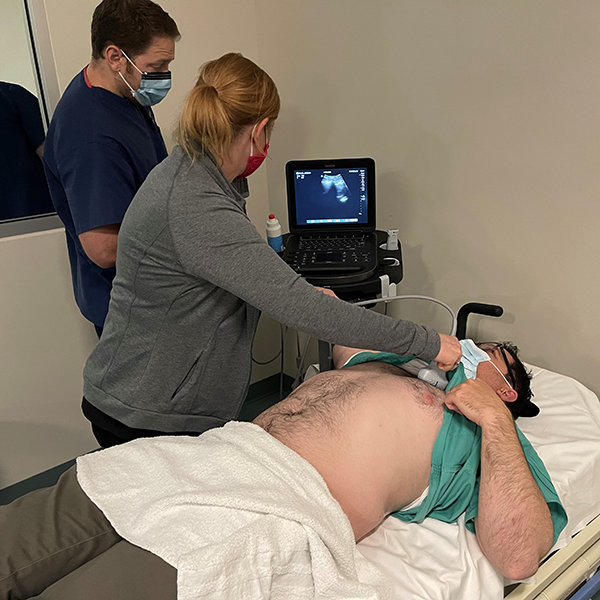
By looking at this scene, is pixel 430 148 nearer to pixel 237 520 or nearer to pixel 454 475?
pixel 454 475

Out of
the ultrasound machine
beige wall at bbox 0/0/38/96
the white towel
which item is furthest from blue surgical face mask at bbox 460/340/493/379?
beige wall at bbox 0/0/38/96

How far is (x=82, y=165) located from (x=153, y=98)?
11.4 inches

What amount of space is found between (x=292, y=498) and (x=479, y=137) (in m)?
1.31

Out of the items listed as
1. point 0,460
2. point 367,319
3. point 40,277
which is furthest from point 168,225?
point 0,460

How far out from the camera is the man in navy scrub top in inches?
59.1

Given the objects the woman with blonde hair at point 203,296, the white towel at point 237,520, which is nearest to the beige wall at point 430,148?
the woman with blonde hair at point 203,296

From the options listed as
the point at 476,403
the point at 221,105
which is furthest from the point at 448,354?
the point at 221,105

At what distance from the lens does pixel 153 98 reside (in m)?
1.62

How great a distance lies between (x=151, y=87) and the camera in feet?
5.23

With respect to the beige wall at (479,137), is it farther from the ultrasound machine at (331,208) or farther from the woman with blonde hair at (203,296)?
the woman with blonde hair at (203,296)

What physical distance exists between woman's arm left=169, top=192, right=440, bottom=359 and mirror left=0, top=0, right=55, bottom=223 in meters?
1.22

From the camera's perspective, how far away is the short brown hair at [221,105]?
1132mm

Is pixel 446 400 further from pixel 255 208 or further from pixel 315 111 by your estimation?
pixel 255 208

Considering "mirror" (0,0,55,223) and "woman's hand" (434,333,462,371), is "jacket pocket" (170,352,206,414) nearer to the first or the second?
"woman's hand" (434,333,462,371)
